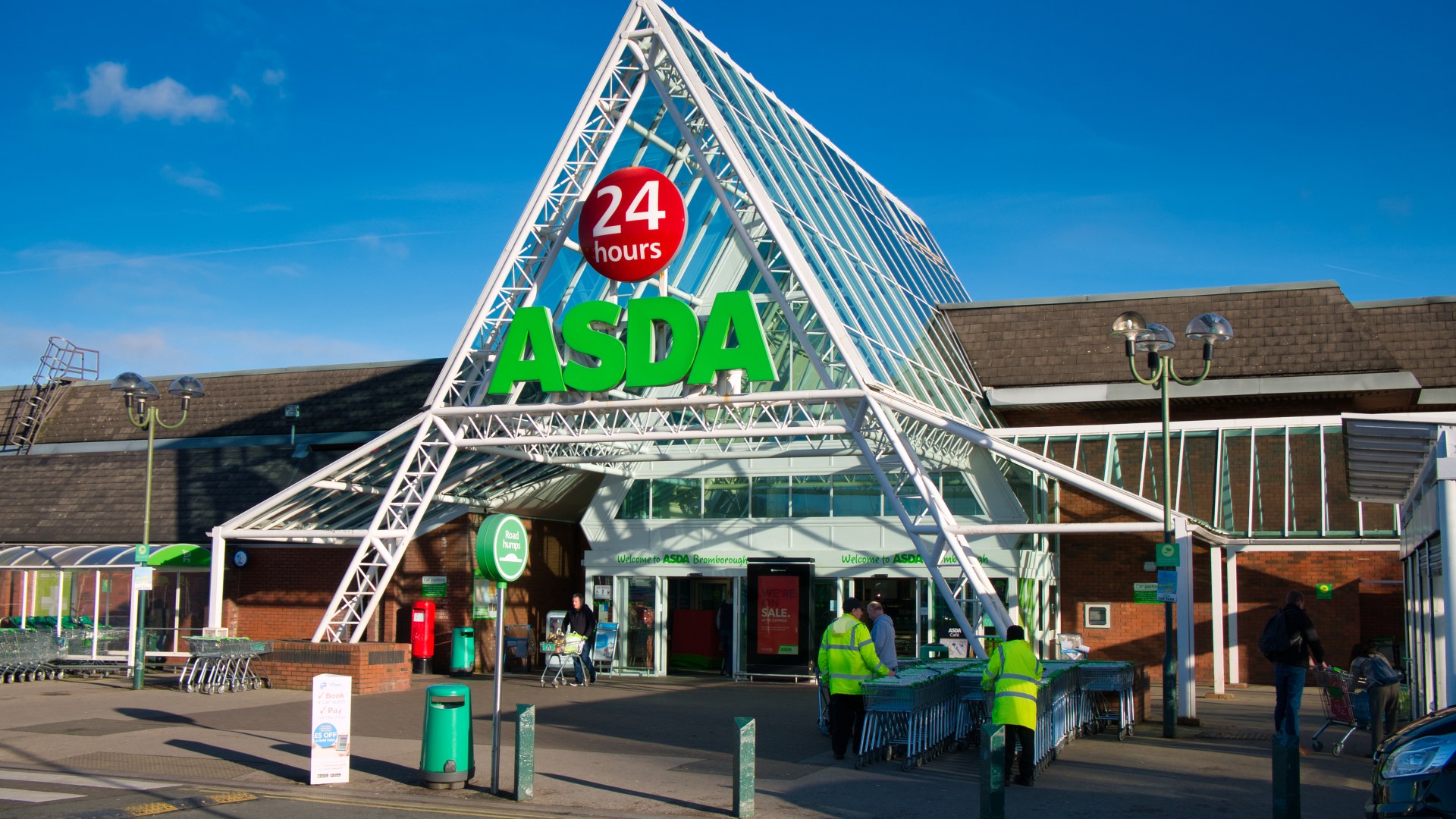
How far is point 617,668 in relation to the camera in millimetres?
27531

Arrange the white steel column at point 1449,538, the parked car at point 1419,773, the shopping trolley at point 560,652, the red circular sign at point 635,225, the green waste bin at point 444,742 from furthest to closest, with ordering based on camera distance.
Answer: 1. the shopping trolley at point 560,652
2. the red circular sign at point 635,225
3. the green waste bin at point 444,742
4. the white steel column at point 1449,538
5. the parked car at point 1419,773

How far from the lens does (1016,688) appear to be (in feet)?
41.4

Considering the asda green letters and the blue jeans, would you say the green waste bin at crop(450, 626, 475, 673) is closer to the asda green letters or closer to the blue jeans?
the asda green letters

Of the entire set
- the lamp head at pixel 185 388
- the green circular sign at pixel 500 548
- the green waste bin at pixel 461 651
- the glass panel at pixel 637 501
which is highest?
the lamp head at pixel 185 388

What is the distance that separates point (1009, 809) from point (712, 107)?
14609 millimetres

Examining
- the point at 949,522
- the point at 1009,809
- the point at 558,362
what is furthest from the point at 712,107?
the point at 1009,809

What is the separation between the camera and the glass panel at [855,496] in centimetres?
2700

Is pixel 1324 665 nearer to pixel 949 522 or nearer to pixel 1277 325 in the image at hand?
pixel 949 522

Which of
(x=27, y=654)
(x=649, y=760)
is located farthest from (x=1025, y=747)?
(x=27, y=654)

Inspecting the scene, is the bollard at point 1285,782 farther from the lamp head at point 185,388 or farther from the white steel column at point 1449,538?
the lamp head at point 185,388

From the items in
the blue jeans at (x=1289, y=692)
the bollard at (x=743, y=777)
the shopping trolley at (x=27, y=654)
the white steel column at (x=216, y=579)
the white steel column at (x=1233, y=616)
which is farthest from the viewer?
the white steel column at (x=216, y=579)

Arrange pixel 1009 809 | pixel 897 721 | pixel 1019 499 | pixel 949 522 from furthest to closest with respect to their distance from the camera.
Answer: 1. pixel 1019 499
2. pixel 949 522
3. pixel 897 721
4. pixel 1009 809

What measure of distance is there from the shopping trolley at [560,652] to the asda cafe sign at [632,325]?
5.11 meters

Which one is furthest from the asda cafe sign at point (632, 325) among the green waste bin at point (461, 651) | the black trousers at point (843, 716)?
the black trousers at point (843, 716)
